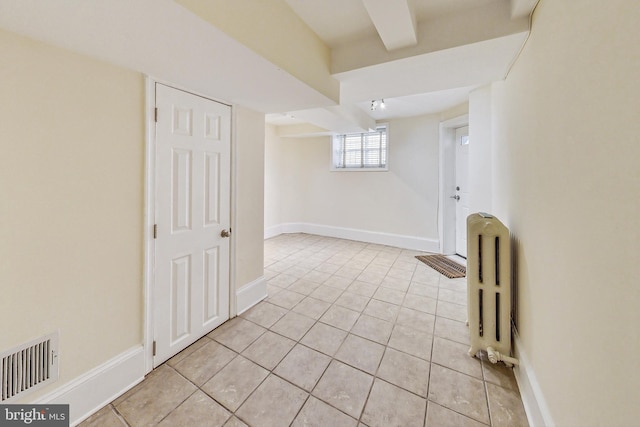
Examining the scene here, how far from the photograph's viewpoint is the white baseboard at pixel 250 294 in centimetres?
243

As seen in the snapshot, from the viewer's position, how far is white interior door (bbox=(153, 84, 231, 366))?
5.65 feet

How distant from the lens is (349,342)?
2.01 meters

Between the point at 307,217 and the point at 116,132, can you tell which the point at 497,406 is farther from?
the point at 307,217

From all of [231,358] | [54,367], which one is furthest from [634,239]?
[54,367]

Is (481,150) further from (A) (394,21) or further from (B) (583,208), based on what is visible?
(B) (583,208)

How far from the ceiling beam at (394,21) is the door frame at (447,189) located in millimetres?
2997

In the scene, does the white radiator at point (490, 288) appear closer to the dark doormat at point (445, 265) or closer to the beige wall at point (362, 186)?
the dark doormat at point (445, 265)

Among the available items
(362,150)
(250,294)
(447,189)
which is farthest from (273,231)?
(447,189)

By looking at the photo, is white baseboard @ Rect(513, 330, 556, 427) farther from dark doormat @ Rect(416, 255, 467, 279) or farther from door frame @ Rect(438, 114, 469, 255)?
door frame @ Rect(438, 114, 469, 255)

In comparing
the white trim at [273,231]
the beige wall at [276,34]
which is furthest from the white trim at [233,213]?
the white trim at [273,231]

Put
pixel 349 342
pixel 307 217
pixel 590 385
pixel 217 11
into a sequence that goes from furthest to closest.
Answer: pixel 307 217, pixel 349 342, pixel 217 11, pixel 590 385

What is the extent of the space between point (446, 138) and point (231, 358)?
447cm

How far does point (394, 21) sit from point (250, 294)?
2.59 metres

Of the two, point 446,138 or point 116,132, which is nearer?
point 116,132
